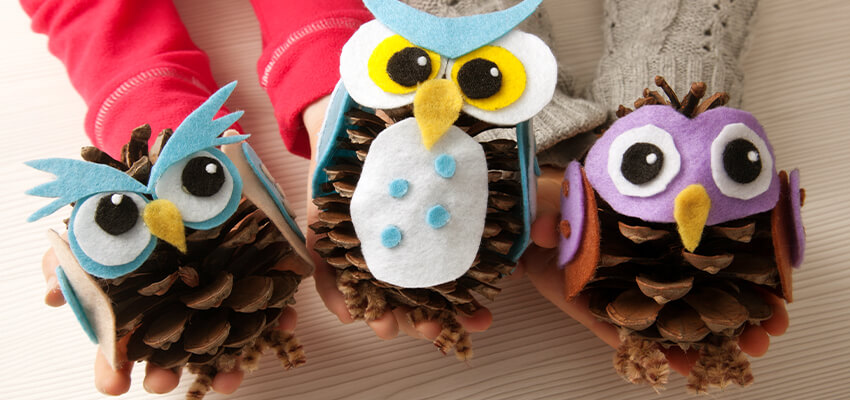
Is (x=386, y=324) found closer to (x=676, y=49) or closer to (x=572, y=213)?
(x=572, y=213)

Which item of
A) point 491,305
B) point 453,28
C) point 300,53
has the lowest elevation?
point 491,305

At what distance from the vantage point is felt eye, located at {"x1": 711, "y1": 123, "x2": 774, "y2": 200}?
0.28 m

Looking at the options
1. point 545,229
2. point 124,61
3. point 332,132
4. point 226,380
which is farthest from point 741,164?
point 124,61

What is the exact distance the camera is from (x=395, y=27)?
0.30m

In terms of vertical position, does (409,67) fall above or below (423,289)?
above

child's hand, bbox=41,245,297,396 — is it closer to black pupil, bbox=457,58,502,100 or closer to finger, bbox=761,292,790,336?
black pupil, bbox=457,58,502,100

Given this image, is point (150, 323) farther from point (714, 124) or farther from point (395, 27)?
point (714, 124)

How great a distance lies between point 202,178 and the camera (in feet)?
0.96

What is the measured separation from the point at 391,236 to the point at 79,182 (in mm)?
155

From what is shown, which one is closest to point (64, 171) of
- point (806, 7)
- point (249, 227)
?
point (249, 227)

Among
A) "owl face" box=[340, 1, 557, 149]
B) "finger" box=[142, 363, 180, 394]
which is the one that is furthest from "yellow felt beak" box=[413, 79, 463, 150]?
"finger" box=[142, 363, 180, 394]

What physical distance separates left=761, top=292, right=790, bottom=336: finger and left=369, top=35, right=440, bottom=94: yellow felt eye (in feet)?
0.80

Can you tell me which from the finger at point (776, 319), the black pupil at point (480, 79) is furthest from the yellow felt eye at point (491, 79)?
the finger at point (776, 319)

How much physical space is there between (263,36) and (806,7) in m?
0.54
